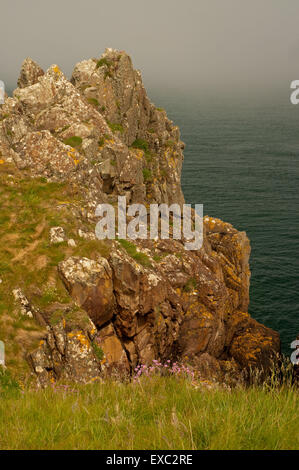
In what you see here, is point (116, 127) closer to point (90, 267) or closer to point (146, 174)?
point (146, 174)

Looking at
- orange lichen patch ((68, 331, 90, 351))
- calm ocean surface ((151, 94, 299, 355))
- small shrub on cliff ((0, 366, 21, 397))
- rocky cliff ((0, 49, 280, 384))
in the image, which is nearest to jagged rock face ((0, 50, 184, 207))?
rocky cliff ((0, 49, 280, 384))

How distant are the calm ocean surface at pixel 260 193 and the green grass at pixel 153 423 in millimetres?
34503

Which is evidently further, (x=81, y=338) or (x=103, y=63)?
(x=103, y=63)

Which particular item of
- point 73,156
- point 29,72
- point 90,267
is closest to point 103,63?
point 29,72

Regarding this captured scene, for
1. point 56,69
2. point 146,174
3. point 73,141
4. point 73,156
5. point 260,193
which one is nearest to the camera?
point 73,156

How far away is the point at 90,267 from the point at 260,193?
7081cm

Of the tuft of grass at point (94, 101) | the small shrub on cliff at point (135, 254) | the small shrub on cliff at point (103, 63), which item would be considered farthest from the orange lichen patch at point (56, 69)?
the small shrub on cliff at point (135, 254)

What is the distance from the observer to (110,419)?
6.12 m

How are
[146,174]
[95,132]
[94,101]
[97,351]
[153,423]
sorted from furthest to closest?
1. [146,174]
2. [94,101]
3. [95,132]
4. [97,351]
5. [153,423]

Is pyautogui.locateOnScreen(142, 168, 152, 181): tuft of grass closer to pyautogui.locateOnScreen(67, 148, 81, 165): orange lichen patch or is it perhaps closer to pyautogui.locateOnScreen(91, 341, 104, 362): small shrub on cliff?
pyautogui.locateOnScreen(67, 148, 81, 165): orange lichen patch

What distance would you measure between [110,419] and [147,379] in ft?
9.76

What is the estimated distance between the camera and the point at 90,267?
17.5 metres

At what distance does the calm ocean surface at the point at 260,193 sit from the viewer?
46281mm
